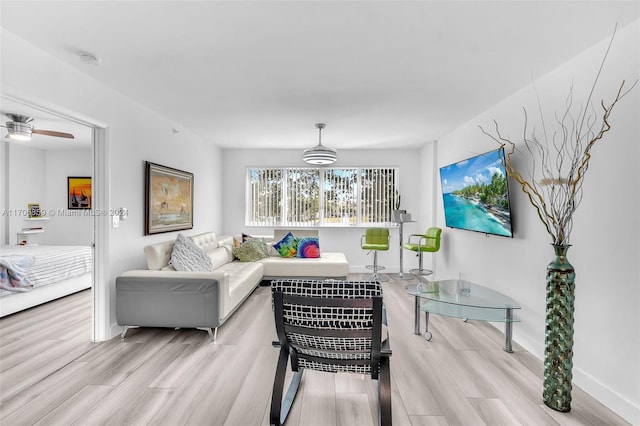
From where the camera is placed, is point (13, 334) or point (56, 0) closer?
point (56, 0)

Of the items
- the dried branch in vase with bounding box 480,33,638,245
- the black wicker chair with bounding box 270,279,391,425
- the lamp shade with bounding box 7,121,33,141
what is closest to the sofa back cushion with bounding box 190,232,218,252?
the lamp shade with bounding box 7,121,33,141

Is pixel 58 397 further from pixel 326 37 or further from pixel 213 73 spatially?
pixel 326 37

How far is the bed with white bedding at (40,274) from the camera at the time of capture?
3.70 m

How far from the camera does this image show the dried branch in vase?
213cm

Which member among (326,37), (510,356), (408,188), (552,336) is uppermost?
(326,37)

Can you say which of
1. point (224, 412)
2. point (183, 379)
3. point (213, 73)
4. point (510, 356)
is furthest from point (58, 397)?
point (510, 356)

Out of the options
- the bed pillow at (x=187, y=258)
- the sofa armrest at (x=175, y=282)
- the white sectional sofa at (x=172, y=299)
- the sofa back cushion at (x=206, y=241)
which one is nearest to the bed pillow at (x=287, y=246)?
the sofa back cushion at (x=206, y=241)

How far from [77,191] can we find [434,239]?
668cm

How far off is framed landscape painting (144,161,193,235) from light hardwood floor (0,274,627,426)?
1303 millimetres

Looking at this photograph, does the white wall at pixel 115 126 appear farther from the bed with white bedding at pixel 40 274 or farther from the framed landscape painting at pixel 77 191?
the framed landscape painting at pixel 77 191

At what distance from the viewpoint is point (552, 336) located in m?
2.11

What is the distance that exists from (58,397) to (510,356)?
3.51m

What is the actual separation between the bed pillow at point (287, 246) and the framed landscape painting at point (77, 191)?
391 cm

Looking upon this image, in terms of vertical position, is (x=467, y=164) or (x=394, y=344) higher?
(x=467, y=164)
